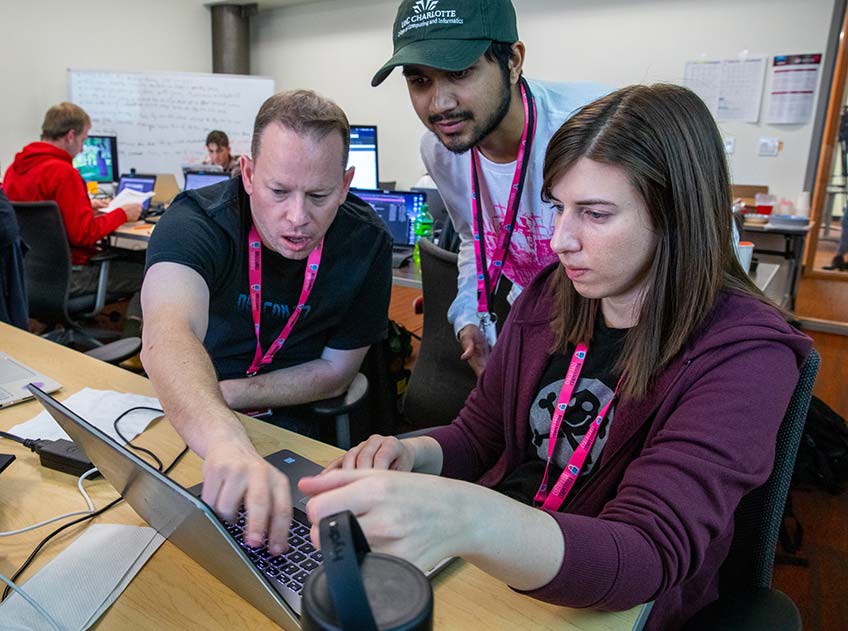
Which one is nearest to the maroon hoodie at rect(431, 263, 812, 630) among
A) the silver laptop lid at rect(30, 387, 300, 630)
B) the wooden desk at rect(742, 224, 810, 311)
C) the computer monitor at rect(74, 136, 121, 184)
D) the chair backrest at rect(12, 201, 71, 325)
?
the silver laptop lid at rect(30, 387, 300, 630)

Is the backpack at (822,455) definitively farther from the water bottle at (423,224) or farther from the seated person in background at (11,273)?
the seated person in background at (11,273)

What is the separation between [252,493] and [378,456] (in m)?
0.28

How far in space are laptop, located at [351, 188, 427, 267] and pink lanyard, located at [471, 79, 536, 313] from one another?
4.56 feet

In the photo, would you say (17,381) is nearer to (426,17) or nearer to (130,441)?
(130,441)

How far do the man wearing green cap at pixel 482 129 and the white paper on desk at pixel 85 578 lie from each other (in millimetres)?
1039

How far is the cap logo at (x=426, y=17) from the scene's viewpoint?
1501mm

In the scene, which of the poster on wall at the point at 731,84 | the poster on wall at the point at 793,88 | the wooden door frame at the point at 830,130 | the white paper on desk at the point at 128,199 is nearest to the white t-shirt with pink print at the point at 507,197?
the white paper on desk at the point at 128,199

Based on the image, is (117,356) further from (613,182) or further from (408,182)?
(408,182)

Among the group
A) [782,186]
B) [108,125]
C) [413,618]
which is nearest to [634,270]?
[413,618]

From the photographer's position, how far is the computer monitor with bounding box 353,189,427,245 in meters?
3.26

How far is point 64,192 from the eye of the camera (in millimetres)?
3533

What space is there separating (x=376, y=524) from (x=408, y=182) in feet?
22.5

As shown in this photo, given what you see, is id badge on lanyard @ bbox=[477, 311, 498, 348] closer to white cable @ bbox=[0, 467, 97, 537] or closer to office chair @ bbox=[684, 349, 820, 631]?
office chair @ bbox=[684, 349, 820, 631]

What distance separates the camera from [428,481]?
57cm
